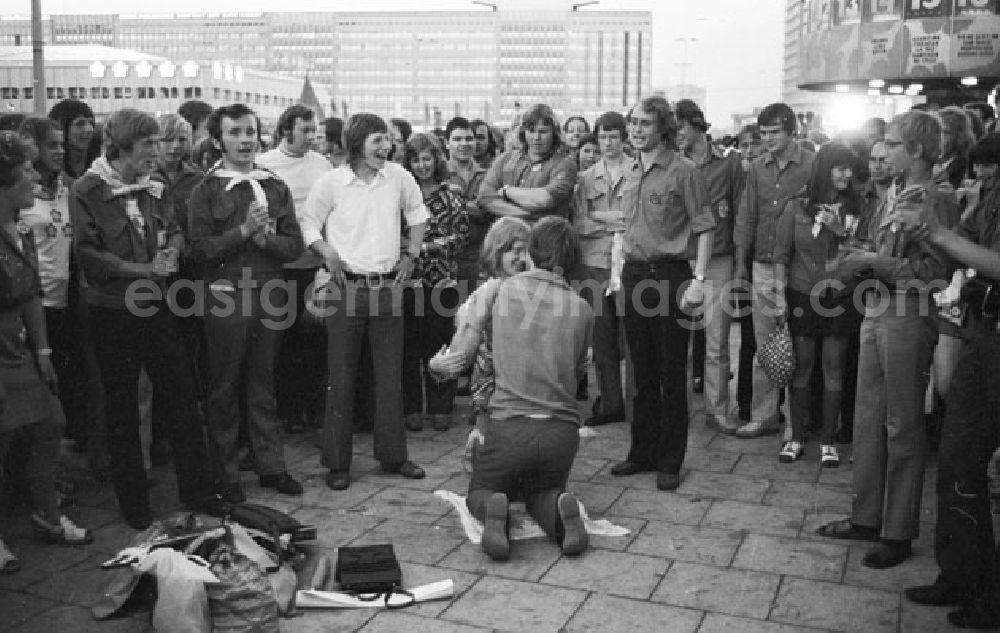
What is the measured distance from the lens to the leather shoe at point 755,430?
732 cm

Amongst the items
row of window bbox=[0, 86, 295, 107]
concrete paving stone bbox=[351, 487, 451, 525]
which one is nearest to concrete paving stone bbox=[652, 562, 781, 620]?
concrete paving stone bbox=[351, 487, 451, 525]

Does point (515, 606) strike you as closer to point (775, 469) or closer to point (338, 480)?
point (338, 480)

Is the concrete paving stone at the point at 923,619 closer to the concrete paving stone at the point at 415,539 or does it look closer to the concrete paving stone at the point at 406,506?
the concrete paving stone at the point at 415,539

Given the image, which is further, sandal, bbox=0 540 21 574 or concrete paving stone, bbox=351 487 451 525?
concrete paving stone, bbox=351 487 451 525

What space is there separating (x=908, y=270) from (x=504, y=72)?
7409 inches

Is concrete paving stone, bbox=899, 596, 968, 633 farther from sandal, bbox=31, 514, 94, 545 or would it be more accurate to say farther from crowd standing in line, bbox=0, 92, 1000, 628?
sandal, bbox=31, 514, 94, 545

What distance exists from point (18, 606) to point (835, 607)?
3.55 m

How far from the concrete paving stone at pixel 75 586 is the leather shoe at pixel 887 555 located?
3573mm

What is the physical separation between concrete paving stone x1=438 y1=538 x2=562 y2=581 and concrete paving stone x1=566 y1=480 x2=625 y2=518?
62cm

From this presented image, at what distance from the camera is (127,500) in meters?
5.44

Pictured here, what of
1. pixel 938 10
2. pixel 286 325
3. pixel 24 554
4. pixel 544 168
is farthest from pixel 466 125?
pixel 938 10

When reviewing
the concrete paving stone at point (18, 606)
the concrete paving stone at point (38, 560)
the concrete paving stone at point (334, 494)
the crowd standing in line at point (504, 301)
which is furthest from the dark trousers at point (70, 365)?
the concrete paving stone at point (18, 606)

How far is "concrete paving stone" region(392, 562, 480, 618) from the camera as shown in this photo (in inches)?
175

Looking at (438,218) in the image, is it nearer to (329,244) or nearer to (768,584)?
(329,244)
